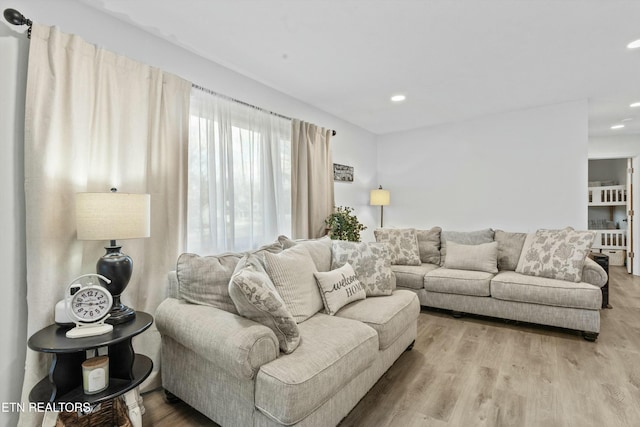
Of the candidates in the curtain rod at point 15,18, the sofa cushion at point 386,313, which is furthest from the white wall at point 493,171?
the curtain rod at point 15,18

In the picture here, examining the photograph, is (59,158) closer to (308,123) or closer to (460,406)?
(308,123)

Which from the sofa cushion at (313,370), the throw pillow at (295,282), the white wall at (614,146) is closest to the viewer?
the sofa cushion at (313,370)

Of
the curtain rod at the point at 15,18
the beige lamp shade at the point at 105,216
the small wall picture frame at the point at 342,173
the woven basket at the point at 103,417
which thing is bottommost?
the woven basket at the point at 103,417

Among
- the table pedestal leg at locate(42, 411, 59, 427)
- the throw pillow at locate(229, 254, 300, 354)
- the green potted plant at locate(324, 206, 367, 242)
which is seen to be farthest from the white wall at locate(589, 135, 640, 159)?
the table pedestal leg at locate(42, 411, 59, 427)

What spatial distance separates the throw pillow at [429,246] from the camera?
4.24m

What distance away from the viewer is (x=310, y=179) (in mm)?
3680

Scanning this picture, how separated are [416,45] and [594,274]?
2.78m

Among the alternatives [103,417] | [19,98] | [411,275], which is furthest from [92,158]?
[411,275]

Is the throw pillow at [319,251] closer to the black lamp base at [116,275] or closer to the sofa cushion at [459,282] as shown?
the black lamp base at [116,275]

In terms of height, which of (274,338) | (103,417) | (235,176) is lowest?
(103,417)

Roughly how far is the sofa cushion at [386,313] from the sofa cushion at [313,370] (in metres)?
0.16

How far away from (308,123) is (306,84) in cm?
53

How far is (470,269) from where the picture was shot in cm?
372

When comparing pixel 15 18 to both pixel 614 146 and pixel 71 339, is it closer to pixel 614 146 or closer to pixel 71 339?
pixel 71 339
